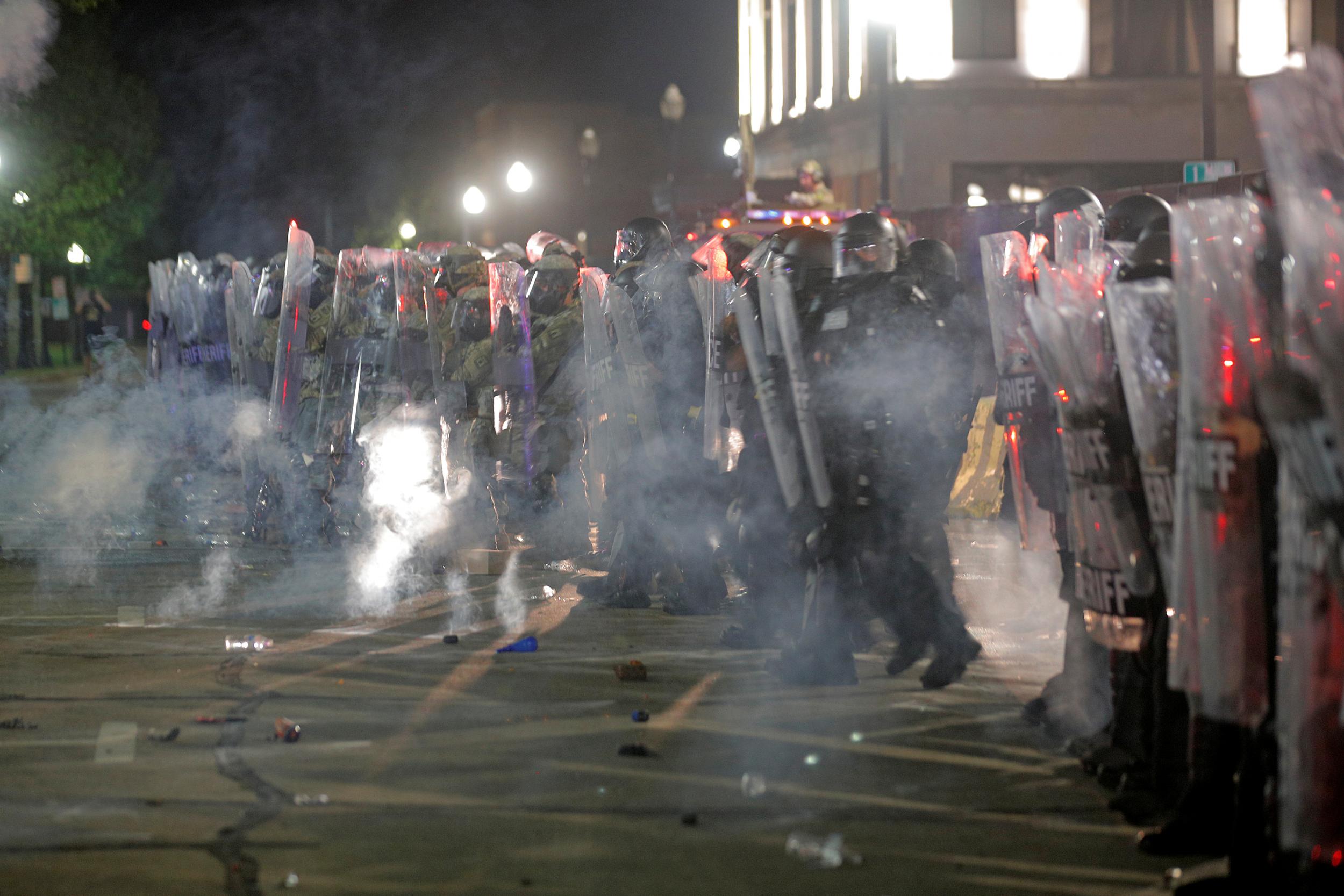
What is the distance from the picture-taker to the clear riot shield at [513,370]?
9.45 meters

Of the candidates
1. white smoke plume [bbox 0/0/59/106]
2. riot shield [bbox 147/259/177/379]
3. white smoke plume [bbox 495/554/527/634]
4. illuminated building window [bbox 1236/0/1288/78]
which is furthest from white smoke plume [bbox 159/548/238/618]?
illuminated building window [bbox 1236/0/1288/78]

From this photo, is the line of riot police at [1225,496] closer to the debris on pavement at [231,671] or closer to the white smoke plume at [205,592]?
the debris on pavement at [231,671]

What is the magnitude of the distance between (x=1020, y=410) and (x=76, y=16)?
25273 millimetres

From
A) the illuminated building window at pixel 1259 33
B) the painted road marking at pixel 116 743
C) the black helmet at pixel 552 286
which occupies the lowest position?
the painted road marking at pixel 116 743

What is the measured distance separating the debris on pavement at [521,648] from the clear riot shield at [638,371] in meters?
1.65

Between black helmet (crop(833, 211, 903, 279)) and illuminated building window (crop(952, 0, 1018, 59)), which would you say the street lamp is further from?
black helmet (crop(833, 211, 903, 279))

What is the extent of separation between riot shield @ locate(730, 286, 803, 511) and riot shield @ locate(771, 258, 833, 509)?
56mm

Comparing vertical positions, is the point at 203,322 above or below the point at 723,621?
above

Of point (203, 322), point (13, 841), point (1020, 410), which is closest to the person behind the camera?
point (13, 841)

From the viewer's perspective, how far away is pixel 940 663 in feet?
19.5

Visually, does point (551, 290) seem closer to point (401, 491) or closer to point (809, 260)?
point (401, 491)

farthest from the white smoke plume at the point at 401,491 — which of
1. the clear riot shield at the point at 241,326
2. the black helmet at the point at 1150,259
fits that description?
the black helmet at the point at 1150,259

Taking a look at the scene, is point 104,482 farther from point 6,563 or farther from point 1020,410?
point 1020,410

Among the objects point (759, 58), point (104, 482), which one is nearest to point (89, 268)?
point (759, 58)
